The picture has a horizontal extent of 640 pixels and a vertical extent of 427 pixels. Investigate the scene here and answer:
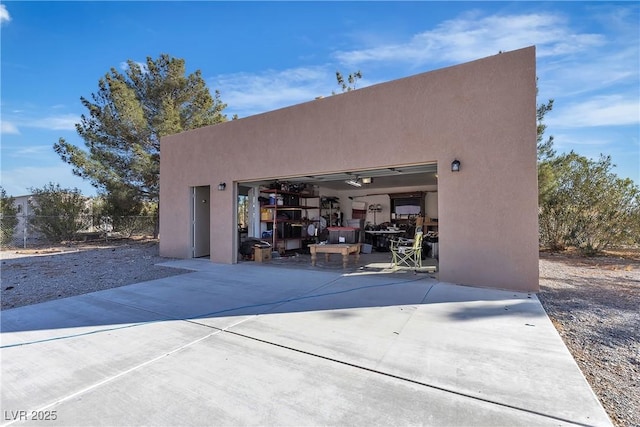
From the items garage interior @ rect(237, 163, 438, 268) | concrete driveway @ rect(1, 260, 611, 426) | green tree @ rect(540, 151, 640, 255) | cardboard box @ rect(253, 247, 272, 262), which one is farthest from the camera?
green tree @ rect(540, 151, 640, 255)

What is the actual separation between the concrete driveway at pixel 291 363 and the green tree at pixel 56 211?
13.0 metres

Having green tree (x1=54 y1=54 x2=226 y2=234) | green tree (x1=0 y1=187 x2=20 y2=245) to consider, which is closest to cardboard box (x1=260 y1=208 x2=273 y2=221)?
green tree (x1=54 y1=54 x2=226 y2=234)

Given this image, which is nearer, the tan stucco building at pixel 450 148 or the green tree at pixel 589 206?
the tan stucco building at pixel 450 148

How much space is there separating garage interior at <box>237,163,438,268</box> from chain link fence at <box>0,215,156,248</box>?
8960 millimetres

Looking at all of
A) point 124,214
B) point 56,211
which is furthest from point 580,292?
point 56,211

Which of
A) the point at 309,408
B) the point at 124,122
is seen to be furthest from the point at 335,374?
the point at 124,122

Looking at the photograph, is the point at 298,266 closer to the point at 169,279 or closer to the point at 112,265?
the point at 169,279

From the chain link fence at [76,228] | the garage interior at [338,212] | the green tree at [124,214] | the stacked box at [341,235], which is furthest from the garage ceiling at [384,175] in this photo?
the chain link fence at [76,228]

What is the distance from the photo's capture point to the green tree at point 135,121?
565 inches

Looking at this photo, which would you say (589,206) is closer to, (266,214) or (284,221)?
(284,221)

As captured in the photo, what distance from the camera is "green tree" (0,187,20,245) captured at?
13.6 m

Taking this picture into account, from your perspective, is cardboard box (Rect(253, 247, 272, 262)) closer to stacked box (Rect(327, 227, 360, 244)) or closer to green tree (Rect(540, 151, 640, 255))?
stacked box (Rect(327, 227, 360, 244))

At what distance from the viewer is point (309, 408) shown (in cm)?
217

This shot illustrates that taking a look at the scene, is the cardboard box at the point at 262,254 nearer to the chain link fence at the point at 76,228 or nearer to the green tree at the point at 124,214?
the green tree at the point at 124,214
